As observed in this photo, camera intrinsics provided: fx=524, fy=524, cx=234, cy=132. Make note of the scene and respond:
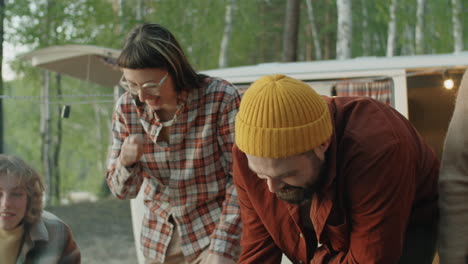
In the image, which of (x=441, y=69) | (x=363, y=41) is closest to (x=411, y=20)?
(x=363, y=41)

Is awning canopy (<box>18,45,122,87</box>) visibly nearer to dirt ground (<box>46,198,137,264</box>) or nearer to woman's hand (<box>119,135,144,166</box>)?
dirt ground (<box>46,198,137,264</box>)

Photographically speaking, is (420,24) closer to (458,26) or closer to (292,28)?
(458,26)

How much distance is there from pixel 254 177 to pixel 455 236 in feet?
2.32

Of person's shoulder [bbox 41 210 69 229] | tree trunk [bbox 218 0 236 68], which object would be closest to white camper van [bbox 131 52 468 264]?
person's shoulder [bbox 41 210 69 229]

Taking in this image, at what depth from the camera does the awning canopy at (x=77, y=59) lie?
6.24 metres

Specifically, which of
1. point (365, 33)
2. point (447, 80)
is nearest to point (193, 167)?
point (447, 80)

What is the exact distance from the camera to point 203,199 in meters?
2.26

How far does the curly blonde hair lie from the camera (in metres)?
2.15

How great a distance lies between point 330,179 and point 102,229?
28.4 ft

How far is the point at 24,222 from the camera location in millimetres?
2143

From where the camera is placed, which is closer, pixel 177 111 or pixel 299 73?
pixel 177 111

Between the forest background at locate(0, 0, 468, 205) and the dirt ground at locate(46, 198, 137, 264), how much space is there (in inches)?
84.2

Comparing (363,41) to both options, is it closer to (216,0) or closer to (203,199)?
(216,0)

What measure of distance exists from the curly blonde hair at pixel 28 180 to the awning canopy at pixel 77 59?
361 cm
